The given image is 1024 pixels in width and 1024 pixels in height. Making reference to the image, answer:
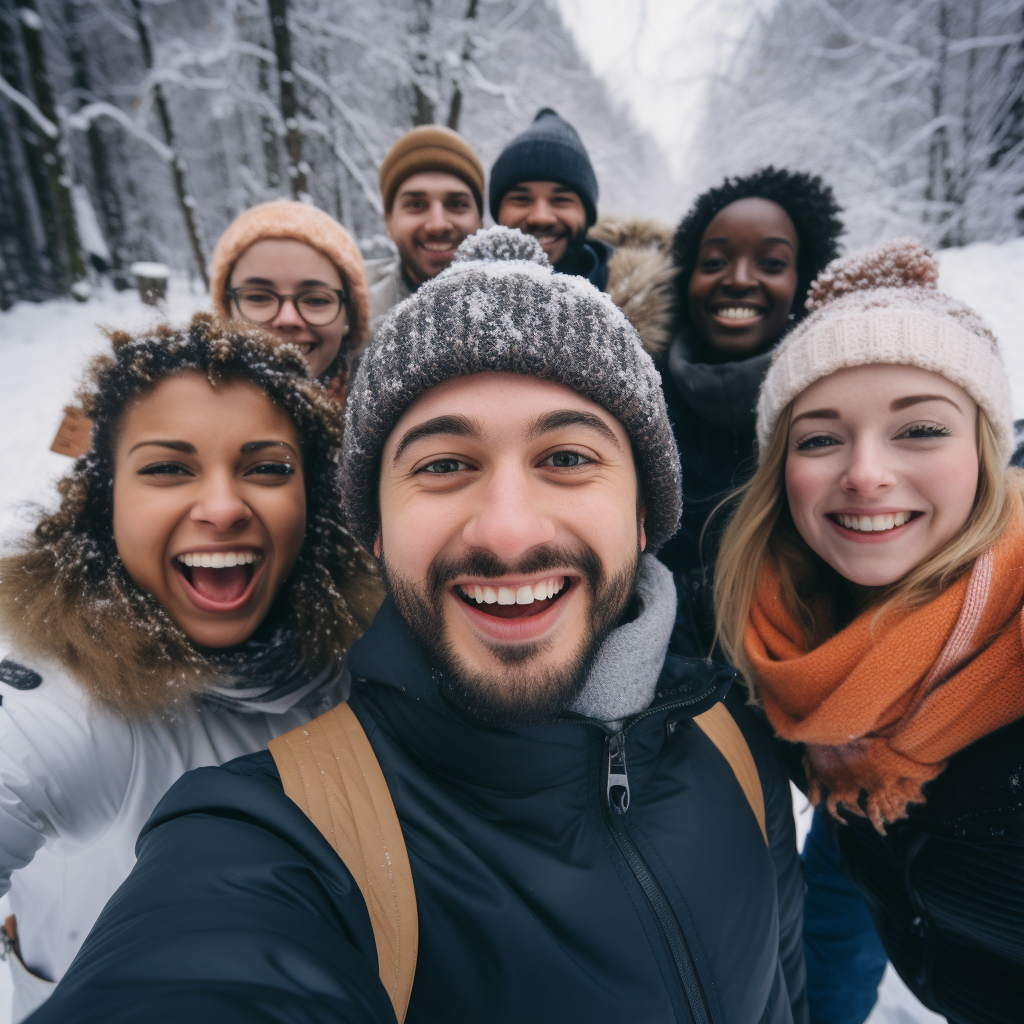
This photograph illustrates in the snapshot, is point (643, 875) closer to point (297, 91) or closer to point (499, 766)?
point (499, 766)

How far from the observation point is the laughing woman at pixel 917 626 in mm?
1392

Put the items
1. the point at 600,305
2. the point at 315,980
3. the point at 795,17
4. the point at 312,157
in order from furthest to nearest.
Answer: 1. the point at 312,157
2. the point at 795,17
3. the point at 600,305
4. the point at 315,980

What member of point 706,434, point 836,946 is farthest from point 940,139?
point 836,946

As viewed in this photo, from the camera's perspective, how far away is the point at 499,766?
1149 mm

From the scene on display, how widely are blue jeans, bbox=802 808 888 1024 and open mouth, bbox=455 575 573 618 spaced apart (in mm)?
1757

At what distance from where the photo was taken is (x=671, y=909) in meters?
1.12

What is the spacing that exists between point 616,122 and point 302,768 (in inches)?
731

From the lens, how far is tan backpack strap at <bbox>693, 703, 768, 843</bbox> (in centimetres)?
147

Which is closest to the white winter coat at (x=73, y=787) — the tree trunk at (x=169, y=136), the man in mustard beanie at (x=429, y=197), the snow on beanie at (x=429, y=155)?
the man in mustard beanie at (x=429, y=197)

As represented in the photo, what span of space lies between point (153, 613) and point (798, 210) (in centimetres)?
321

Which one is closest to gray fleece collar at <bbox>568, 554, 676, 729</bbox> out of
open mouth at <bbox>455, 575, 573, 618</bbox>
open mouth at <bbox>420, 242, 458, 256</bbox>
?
open mouth at <bbox>455, 575, 573, 618</bbox>

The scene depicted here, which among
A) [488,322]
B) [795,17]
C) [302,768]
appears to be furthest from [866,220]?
[302,768]

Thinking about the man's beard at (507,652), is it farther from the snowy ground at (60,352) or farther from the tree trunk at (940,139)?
the tree trunk at (940,139)

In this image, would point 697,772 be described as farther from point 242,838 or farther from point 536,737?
point 242,838
